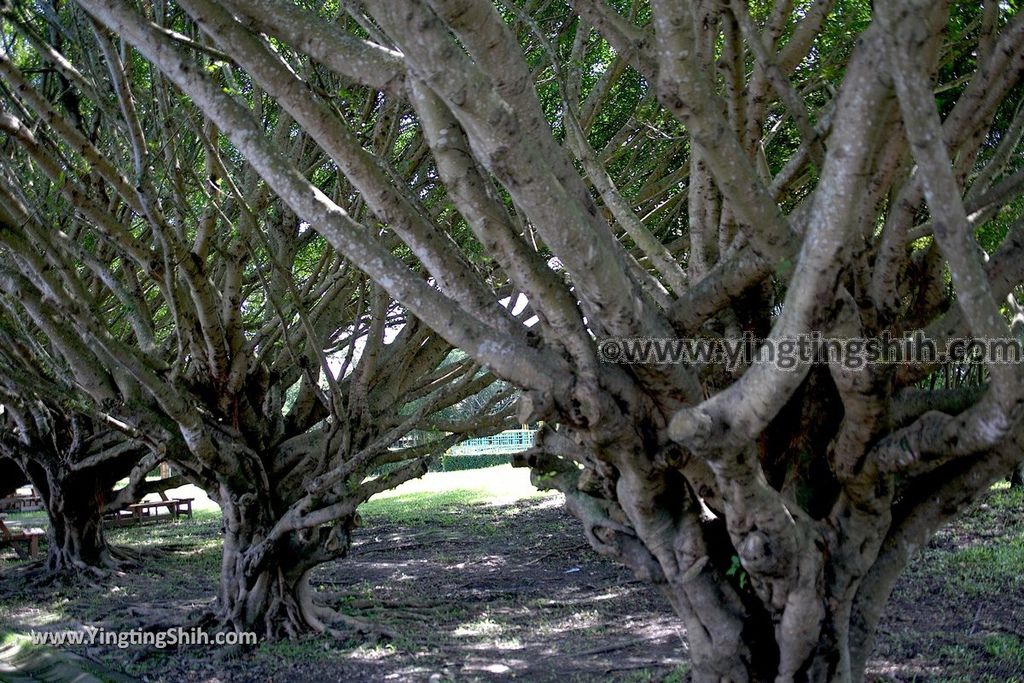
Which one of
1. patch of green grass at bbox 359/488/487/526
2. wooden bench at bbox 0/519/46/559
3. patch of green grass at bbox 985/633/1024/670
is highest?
wooden bench at bbox 0/519/46/559

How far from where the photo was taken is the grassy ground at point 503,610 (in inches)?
244

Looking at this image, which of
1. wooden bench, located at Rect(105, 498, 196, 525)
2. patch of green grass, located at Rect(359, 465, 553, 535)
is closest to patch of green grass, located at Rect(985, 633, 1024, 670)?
patch of green grass, located at Rect(359, 465, 553, 535)

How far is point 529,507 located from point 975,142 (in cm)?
1363

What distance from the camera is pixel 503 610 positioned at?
335 inches

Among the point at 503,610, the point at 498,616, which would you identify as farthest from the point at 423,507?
the point at 498,616

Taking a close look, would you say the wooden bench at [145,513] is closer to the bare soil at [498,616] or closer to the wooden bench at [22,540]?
the wooden bench at [22,540]

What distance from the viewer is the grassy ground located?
20.3 feet

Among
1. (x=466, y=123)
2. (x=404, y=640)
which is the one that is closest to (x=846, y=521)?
(x=466, y=123)

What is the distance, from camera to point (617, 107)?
27.5 ft

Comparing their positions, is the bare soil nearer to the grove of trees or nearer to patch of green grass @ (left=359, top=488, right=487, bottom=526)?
the grove of trees

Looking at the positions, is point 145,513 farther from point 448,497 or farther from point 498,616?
point 498,616

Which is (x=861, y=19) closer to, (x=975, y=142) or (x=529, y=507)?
(x=975, y=142)

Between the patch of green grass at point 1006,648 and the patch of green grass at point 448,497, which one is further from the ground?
the patch of green grass at point 448,497

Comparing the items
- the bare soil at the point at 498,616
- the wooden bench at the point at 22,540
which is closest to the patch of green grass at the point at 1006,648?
the bare soil at the point at 498,616
